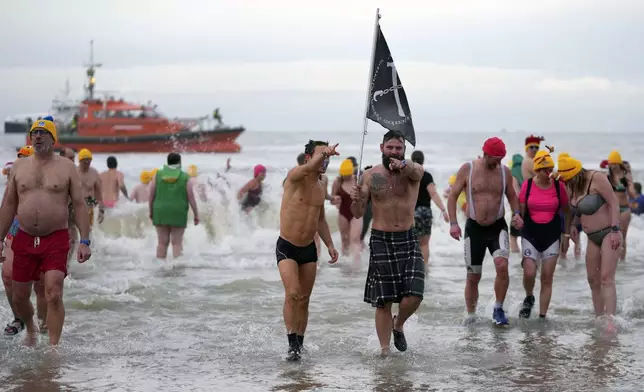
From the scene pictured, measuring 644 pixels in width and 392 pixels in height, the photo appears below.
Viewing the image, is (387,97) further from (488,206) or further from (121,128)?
(121,128)

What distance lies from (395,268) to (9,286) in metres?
3.41

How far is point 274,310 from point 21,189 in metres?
3.68

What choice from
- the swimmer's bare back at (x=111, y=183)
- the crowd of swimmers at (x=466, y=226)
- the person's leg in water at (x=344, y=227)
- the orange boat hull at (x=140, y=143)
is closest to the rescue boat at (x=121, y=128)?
the orange boat hull at (x=140, y=143)

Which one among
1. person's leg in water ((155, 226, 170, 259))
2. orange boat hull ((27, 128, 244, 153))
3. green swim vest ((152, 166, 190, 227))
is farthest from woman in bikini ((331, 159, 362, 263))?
orange boat hull ((27, 128, 244, 153))

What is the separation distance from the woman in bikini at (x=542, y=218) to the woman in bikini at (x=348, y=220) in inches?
182

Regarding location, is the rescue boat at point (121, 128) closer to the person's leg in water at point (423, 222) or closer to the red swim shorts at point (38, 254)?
the person's leg in water at point (423, 222)

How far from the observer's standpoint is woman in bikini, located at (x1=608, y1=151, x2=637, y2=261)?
11602mm

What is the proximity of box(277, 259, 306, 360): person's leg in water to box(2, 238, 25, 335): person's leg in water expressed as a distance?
8.04 ft

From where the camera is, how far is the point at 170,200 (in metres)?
13.5

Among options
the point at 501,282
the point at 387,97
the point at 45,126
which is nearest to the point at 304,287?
the point at 387,97

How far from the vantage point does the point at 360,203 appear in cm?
740

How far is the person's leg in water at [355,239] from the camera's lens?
564 inches

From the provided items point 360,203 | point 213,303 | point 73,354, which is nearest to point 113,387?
point 73,354

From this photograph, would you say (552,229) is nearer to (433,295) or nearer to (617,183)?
(433,295)
